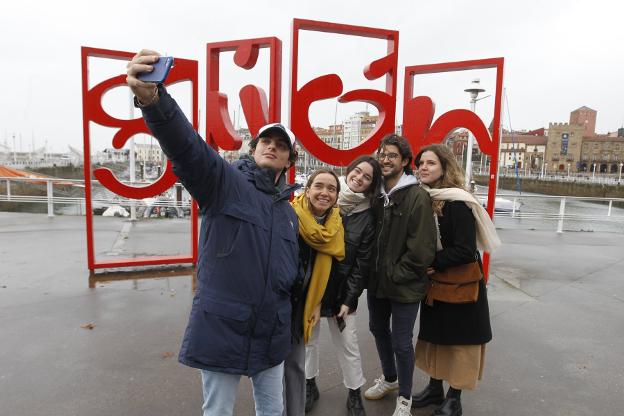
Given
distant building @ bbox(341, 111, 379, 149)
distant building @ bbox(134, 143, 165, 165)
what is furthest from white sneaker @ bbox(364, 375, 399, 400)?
distant building @ bbox(134, 143, 165, 165)

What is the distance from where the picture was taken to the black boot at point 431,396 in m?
2.85

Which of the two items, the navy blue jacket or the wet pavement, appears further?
the wet pavement

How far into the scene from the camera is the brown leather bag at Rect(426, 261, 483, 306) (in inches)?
102

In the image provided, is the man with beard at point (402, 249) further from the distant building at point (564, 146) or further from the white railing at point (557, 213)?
the distant building at point (564, 146)

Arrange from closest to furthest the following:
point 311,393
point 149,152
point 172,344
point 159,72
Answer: point 159,72, point 311,393, point 172,344, point 149,152

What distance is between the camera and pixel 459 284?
260cm

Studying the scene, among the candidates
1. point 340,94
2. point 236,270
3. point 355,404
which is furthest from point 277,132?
point 340,94

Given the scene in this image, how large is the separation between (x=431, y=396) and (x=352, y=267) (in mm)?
1166

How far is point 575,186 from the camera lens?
2149 inches

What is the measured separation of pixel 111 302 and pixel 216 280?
352 cm

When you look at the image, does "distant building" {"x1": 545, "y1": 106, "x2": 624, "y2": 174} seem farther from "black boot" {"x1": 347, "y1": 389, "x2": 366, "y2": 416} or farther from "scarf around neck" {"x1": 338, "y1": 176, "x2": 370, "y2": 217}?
"black boot" {"x1": 347, "y1": 389, "x2": 366, "y2": 416}

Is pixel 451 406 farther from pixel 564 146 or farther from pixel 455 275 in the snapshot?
pixel 564 146

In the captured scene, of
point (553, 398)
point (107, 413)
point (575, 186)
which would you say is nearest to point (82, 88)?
point (107, 413)

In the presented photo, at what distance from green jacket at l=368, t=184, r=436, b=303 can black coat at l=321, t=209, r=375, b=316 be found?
0.08m
